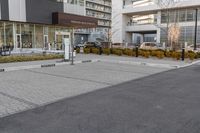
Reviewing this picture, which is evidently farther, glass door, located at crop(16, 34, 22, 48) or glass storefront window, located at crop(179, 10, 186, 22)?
glass storefront window, located at crop(179, 10, 186, 22)

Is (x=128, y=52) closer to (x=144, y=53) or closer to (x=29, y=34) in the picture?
(x=144, y=53)

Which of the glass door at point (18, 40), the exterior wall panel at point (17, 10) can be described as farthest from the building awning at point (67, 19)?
the glass door at point (18, 40)

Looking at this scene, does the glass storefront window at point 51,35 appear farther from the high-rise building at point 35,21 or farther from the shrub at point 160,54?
the shrub at point 160,54

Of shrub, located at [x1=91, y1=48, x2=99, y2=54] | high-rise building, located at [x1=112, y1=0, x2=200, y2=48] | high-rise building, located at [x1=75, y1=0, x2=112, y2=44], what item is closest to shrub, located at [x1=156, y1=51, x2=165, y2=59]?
shrub, located at [x1=91, y1=48, x2=99, y2=54]

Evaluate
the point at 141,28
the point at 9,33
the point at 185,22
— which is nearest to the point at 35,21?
the point at 9,33

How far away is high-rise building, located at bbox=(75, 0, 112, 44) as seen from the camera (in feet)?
247

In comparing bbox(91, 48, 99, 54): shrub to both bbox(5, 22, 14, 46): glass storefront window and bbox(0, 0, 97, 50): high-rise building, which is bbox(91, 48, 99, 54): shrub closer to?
bbox(0, 0, 97, 50): high-rise building

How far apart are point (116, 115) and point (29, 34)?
2849 centimetres

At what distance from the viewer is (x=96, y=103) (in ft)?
22.4

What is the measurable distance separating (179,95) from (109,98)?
245cm

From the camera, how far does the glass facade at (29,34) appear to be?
95.6 ft

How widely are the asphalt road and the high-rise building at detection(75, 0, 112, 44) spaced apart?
63870 millimetres

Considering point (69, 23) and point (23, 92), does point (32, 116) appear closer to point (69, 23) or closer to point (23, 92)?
point (23, 92)

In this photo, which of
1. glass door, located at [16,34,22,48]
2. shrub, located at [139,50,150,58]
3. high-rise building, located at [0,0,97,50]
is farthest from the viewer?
glass door, located at [16,34,22,48]
